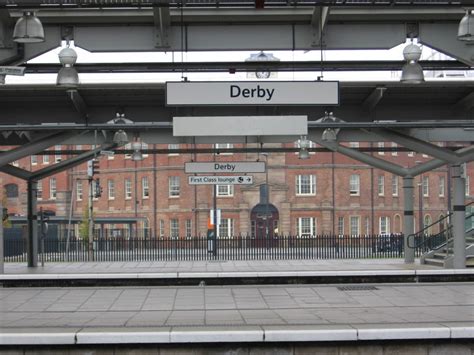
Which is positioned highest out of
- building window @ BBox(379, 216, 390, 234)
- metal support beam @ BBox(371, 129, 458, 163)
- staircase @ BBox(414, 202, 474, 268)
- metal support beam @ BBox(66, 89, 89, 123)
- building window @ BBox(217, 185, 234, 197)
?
metal support beam @ BBox(66, 89, 89, 123)

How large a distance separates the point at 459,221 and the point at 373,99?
5.18 metres

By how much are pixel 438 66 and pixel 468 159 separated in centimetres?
789

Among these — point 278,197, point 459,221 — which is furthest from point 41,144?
point 278,197

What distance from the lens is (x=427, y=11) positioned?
42.8 ft

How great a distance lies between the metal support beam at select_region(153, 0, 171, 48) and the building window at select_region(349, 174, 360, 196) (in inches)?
2139

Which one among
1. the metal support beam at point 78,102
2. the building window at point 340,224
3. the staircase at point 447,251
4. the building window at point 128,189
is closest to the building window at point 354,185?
the building window at point 340,224

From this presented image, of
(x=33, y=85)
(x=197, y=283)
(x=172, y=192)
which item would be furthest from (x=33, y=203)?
(x=172, y=192)

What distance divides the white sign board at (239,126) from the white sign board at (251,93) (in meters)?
0.38

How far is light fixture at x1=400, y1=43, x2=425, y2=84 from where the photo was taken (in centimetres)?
1275

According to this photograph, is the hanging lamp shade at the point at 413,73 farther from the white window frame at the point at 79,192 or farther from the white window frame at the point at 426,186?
the white window frame at the point at 79,192

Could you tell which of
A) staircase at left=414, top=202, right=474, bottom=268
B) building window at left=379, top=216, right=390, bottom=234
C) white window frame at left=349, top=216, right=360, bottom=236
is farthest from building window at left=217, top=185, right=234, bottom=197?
staircase at left=414, top=202, right=474, bottom=268

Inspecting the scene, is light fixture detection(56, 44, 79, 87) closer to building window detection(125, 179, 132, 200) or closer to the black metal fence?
the black metal fence

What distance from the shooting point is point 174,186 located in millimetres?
65688

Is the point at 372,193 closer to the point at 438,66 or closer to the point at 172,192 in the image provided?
the point at 172,192
